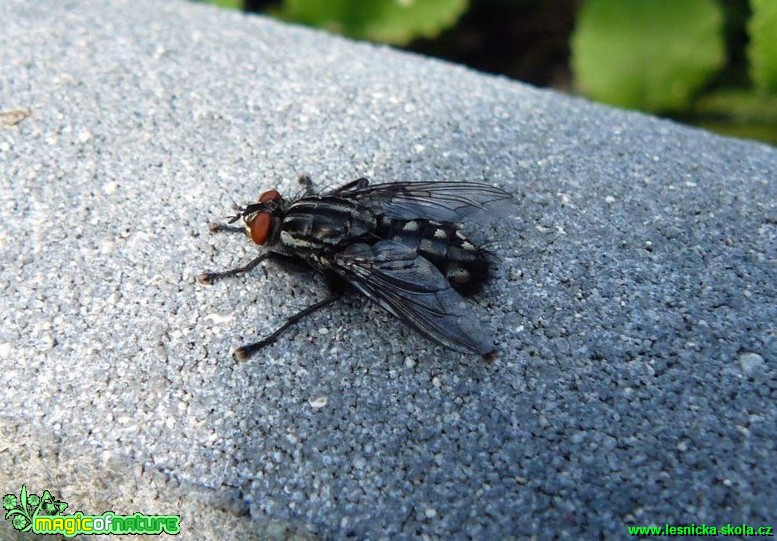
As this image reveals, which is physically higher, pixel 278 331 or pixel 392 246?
pixel 392 246

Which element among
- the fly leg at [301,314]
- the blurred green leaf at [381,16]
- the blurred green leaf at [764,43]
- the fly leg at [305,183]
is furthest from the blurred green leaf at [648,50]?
the fly leg at [301,314]

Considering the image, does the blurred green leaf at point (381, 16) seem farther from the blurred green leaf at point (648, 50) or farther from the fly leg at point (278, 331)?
the fly leg at point (278, 331)

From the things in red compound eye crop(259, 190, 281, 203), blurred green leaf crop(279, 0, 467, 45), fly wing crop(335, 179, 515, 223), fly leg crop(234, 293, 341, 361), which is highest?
blurred green leaf crop(279, 0, 467, 45)

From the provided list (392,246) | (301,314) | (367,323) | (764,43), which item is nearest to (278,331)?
(301,314)

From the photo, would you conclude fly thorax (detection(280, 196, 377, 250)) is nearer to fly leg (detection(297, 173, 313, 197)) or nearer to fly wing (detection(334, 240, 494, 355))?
fly wing (detection(334, 240, 494, 355))

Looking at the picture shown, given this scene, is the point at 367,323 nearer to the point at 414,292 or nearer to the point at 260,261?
the point at 414,292

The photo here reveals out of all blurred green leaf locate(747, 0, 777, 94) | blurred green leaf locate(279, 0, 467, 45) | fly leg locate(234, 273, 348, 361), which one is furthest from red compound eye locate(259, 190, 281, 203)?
blurred green leaf locate(747, 0, 777, 94)
